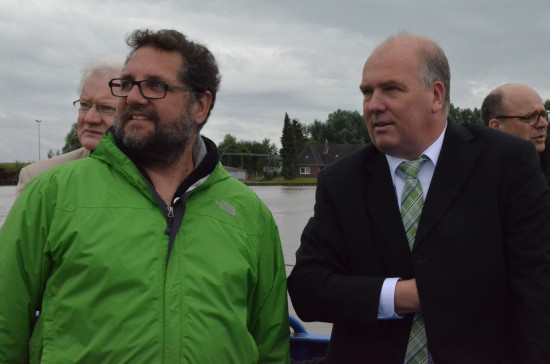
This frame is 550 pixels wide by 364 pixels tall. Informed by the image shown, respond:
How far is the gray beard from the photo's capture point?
2691mm

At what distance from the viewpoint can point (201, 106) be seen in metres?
3.03

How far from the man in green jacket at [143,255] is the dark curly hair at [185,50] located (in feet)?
0.04

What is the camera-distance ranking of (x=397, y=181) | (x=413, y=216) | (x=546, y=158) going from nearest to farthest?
(x=413, y=216), (x=397, y=181), (x=546, y=158)

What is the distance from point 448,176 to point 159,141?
4.44 feet

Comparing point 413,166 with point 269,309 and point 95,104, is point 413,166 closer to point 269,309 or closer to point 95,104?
point 269,309

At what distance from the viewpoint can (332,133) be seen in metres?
112

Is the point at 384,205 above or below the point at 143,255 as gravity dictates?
above

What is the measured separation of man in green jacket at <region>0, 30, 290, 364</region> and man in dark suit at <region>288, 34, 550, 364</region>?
301 millimetres

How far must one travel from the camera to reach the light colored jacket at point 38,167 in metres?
3.49

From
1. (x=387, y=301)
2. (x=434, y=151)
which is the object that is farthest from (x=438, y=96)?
(x=387, y=301)

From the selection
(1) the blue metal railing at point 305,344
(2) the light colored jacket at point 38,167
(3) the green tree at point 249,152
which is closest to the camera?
(2) the light colored jacket at point 38,167

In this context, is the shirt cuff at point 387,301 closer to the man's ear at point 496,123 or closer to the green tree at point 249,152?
the man's ear at point 496,123

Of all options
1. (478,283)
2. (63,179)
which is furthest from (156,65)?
(478,283)

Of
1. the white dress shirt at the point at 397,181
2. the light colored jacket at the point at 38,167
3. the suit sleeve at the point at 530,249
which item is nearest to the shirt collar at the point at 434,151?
the white dress shirt at the point at 397,181
